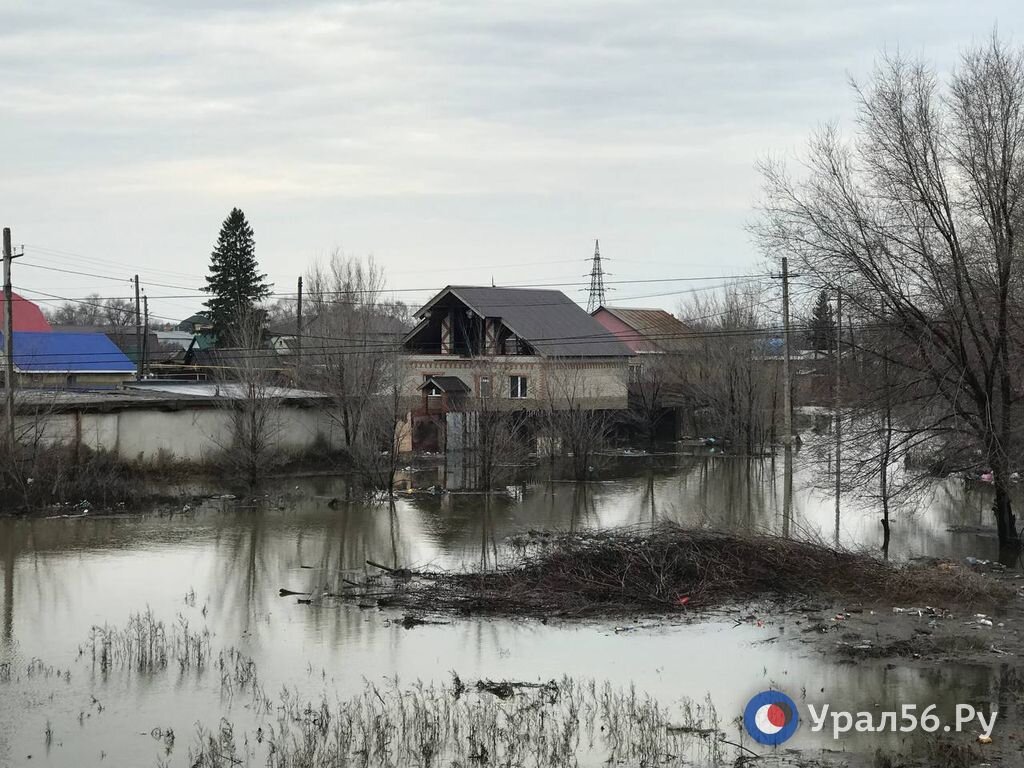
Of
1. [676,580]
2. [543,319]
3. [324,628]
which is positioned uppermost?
[543,319]

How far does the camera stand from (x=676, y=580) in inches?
601

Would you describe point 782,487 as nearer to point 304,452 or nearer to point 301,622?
point 304,452

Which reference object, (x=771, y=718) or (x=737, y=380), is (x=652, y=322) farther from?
(x=771, y=718)

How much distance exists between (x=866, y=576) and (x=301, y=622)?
25.3 feet

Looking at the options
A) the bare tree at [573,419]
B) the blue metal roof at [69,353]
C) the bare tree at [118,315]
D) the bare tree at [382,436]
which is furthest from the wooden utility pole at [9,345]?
the bare tree at [118,315]

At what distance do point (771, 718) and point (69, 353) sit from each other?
4039cm

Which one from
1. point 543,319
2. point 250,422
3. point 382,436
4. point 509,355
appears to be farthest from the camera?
point 543,319

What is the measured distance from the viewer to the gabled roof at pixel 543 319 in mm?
40469

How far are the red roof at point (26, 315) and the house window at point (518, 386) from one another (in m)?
24.0

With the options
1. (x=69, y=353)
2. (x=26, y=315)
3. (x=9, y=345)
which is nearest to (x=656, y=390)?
(x=69, y=353)

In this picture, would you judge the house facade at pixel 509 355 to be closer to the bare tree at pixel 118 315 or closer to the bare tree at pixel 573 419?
the bare tree at pixel 573 419

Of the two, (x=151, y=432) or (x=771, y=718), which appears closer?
(x=771, y=718)

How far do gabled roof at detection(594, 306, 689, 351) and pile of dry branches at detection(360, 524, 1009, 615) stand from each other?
33850 mm

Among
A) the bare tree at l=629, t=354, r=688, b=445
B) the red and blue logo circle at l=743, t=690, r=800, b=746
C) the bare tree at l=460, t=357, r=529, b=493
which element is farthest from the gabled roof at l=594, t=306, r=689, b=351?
the red and blue logo circle at l=743, t=690, r=800, b=746
